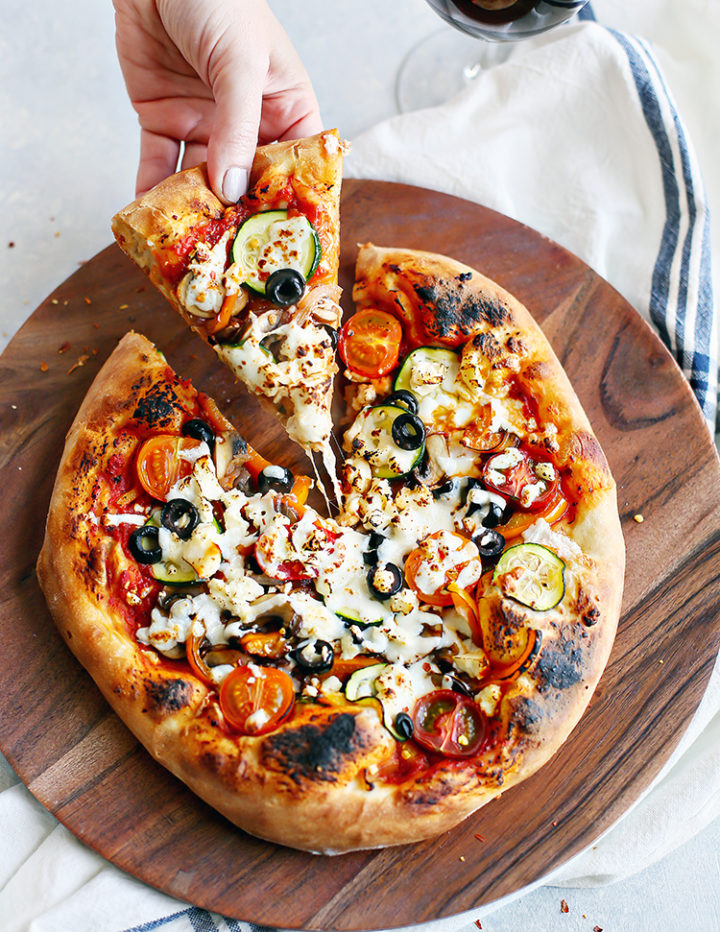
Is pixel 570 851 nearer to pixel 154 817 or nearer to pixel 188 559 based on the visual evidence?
pixel 154 817

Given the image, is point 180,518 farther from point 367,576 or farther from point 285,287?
point 285,287

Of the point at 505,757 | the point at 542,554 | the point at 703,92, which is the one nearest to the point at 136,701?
the point at 505,757

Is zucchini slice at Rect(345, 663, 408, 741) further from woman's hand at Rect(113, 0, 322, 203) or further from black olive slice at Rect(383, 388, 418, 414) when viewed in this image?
woman's hand at Rect(113, 0, 322, 203)

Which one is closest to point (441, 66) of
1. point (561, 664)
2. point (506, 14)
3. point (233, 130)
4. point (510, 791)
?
point (506, 14)

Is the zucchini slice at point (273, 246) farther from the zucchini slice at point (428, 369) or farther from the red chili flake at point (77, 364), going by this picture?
the red chili flake at point (77, 364)

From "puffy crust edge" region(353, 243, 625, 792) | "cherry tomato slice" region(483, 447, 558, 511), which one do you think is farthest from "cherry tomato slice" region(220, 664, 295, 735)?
"cherry tomato slice" region(483, 447, 558, 511)

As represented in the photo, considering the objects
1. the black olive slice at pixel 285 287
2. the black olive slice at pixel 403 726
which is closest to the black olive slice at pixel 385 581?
the black olive slice at pixel 403 726
